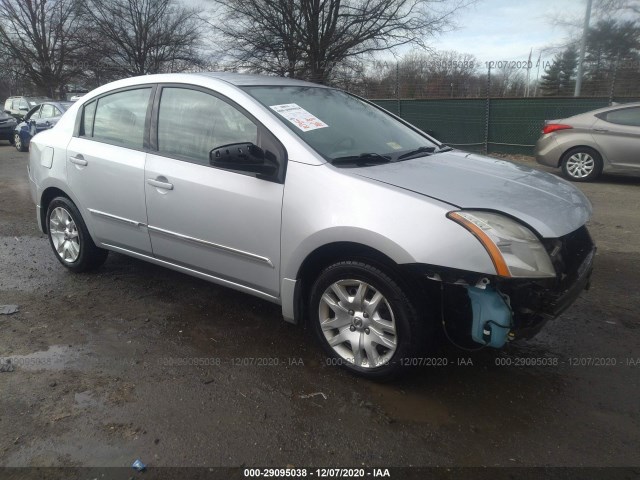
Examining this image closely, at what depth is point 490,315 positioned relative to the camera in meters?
2.50

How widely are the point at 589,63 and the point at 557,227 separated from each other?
652 inches

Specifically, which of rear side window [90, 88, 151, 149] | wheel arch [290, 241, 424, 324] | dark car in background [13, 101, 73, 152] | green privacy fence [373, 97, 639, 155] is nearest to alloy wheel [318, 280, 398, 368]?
wheel arch [290, 241, 424, 324]

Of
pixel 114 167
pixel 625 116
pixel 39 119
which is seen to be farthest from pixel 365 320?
pixel 39 119

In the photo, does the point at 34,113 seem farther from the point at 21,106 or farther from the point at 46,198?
the point at 46,198

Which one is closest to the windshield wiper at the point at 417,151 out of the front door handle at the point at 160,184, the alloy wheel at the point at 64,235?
→ the front door handle at the point at 160,184

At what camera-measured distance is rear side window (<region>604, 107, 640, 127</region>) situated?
8602 mm

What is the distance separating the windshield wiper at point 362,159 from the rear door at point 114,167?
157 cm

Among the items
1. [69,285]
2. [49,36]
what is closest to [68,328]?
[69,285]

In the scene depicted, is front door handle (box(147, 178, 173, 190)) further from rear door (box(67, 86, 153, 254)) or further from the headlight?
the headlight

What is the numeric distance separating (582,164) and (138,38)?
25.4 metres

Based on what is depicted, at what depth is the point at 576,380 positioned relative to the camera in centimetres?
291

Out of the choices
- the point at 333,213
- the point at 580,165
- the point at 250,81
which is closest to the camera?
the point at 333,213

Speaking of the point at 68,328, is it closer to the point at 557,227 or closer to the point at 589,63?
the point at 557,227

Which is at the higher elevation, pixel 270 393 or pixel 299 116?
pixel 299 116
